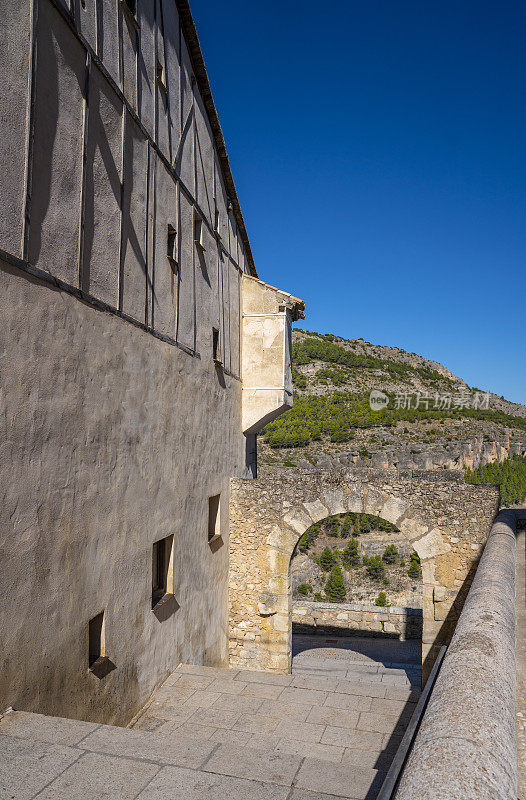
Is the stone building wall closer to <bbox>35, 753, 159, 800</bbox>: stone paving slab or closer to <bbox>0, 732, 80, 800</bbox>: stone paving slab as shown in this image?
<bbox>0, 732, 80, 800</bbox>: stone paving slab

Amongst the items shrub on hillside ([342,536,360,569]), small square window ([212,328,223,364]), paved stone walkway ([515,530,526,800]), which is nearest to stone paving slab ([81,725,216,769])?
paved stone walkway ([515,530,526,800])

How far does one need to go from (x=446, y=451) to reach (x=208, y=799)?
38.6 meters

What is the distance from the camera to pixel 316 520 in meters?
9.68

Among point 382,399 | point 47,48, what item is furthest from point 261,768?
point 382,399

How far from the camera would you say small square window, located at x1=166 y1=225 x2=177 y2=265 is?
7.11 metres

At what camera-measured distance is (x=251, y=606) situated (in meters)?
10.1

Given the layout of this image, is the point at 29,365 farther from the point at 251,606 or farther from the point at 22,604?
the point at 251,606

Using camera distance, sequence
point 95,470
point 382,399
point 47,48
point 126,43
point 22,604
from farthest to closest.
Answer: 1. point 382,399
2. point 126,43
3. point 95,470
4. point 47,48
5. point 22,604

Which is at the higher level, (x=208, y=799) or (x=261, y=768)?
(x=208, y=799)

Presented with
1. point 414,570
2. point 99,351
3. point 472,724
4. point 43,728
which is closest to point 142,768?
point 43,728

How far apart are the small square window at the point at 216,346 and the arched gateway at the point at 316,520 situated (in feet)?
7.84

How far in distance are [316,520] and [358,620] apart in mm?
6813

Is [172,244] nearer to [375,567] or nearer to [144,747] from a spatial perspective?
[144,747]

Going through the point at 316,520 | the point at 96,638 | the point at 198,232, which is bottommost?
the point at 96,638
